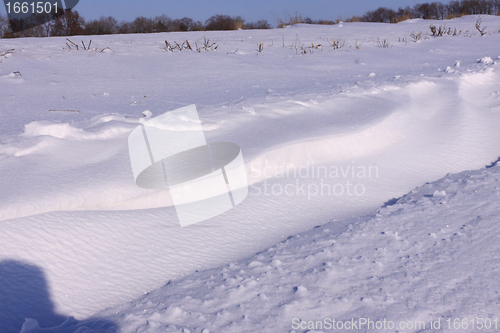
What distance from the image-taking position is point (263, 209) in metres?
2.18

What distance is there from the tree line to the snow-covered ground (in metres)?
7.74

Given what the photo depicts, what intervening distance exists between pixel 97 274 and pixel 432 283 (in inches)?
54.8

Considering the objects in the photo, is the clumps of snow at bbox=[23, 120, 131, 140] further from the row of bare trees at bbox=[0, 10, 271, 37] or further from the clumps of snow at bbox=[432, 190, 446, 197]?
the row of bare trees at bbox=[0, 10, 271, 37]

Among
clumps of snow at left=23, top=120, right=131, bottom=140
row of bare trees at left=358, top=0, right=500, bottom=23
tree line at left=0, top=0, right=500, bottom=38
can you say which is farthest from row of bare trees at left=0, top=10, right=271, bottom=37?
clumps of snow at left=23, top=120, right=131, bottom=140

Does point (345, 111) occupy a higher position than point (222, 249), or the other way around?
point (345, 111)

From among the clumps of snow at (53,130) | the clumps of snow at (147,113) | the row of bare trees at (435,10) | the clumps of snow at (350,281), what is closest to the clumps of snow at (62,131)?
the clumps of snow at (53,130)

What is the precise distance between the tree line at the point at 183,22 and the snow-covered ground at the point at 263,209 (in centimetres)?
774

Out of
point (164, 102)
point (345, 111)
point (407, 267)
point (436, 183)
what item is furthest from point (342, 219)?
point (164, 102)

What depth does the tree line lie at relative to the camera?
505 inches

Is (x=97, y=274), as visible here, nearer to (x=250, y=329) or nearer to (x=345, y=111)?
(x=250, y=329)

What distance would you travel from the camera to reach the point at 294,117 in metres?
3.21

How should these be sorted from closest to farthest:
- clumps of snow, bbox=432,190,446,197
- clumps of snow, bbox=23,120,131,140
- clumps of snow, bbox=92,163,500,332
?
clumps of snow, bbox=92,163,500,332
clumps of snow, bbox=432,190,446,197
clumps of snow, bbox=23,120,131,140

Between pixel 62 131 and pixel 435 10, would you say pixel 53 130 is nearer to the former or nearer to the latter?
pixel 62 131

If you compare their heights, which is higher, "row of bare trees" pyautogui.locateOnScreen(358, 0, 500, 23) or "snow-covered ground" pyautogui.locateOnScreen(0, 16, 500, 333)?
"row of bare trees" pyautogui.locateOnScreen(358, 0, 500, 23)
